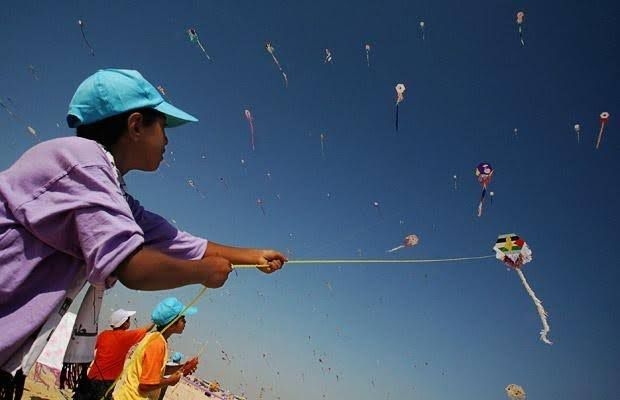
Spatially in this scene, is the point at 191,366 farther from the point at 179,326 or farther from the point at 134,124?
the point at 134,124

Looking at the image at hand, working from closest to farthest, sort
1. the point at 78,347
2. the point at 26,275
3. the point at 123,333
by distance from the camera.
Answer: the point at 26,275, the point at 78,347, the point at 123,333

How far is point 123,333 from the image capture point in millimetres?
5629

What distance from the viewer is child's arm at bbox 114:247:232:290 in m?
1.40

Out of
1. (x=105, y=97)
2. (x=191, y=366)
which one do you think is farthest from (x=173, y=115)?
(x=191, y=366)

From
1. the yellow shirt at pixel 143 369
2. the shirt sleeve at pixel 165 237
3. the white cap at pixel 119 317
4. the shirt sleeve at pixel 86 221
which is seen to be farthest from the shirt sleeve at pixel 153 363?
the shirt sleeve at pixel 86 221

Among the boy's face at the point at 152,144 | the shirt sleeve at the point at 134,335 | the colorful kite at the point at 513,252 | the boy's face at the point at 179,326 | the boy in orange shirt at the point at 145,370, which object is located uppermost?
the colorful kite at the point at 513,252

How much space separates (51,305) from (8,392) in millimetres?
339

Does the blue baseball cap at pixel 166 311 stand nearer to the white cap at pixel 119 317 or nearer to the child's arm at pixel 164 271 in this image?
the white cap at pixel 119 317

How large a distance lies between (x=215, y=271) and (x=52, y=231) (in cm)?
59

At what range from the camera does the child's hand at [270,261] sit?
2.35m

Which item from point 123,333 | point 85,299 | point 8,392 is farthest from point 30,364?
point 123,333

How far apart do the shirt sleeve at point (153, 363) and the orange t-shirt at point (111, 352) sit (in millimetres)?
978

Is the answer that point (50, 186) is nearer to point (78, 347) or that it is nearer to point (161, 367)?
point (78, 347)

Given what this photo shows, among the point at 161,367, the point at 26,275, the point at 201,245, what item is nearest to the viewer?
the point at 26,275
